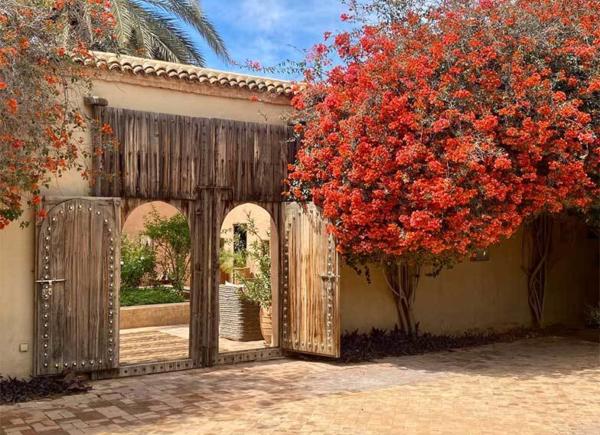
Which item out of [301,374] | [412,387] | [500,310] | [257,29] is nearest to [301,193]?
[301,374]

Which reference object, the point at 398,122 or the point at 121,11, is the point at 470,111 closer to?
the point at 398,122

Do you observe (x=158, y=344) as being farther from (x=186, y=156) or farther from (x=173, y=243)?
(x=173, y=243)

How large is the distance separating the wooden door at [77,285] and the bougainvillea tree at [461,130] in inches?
126

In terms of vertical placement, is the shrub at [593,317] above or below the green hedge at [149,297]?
below

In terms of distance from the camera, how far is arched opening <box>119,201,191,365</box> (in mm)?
12359

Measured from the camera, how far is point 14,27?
7.32 metres

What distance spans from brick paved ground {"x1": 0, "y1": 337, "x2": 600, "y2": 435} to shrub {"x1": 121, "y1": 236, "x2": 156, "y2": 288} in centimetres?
772

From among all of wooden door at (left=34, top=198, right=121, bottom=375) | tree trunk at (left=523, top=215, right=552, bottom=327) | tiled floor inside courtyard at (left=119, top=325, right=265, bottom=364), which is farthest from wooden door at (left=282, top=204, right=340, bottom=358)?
tree trunk at (left=523, top=215, right=552, bottom=327)

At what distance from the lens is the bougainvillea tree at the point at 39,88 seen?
7.12 meters

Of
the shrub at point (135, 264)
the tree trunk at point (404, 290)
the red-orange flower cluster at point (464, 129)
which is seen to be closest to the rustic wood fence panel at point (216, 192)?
the red-orange flower cluster at point (464, 129)

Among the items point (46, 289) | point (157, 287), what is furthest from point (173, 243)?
point (46, 289)

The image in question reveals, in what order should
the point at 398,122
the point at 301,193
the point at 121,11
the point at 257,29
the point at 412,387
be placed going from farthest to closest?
the point at 257,29 → the point at 121,11 → the point at 301,193 → the point at 398,122 → the point at 412,387

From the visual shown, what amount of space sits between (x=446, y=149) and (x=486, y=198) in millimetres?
873

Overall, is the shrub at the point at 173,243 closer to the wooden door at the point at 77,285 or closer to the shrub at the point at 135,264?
the shrub at the point at 135,264
